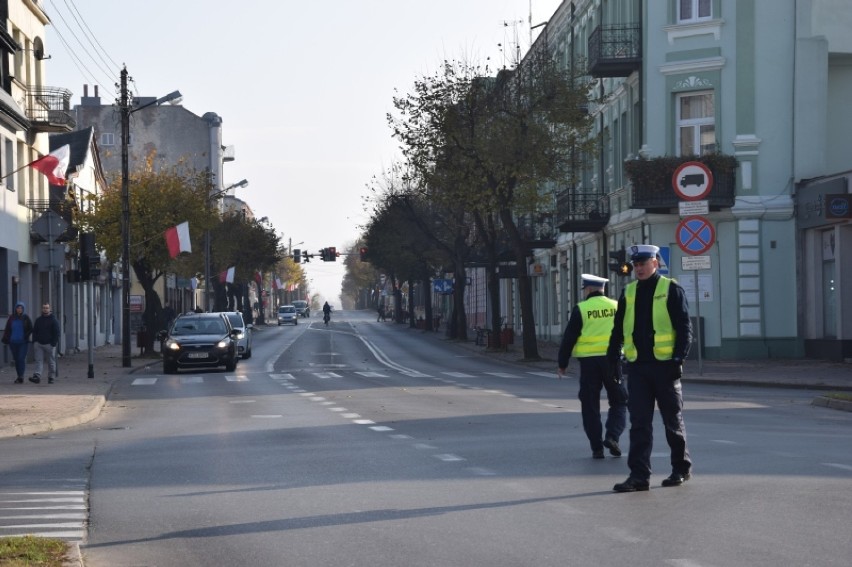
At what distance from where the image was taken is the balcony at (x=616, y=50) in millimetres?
43375

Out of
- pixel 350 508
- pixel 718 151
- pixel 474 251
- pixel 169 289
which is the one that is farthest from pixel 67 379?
pixel 169 289

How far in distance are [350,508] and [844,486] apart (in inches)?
149

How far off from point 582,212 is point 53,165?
62.5ft

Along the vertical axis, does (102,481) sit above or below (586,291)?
below

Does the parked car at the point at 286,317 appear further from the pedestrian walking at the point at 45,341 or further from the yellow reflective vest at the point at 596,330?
the yellow reflective vest at the point at 596,330

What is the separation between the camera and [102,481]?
13180mm

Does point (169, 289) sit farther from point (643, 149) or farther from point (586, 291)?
point (586, 291)

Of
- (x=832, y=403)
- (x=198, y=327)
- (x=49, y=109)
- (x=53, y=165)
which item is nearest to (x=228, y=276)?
(x=49, y=109)

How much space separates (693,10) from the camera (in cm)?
4206

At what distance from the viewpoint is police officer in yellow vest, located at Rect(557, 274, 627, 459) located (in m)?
14.4

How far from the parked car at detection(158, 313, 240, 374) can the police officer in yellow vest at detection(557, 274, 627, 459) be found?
2665cm

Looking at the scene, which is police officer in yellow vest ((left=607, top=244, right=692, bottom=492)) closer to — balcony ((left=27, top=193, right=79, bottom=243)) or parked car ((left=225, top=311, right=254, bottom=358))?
parked car ((left=225, top=311, right=254, bottom=358))

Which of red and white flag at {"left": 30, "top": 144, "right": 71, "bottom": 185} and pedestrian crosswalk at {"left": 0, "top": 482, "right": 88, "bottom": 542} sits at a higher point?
red and white flag at {"left": 30, "top": 144, "right": 71, "bottom": 185}

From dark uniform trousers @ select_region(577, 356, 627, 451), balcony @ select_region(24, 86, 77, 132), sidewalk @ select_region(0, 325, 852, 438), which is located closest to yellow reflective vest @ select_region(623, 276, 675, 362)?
dark uniform trousers @ select_region(577, 356, 627, 451)
